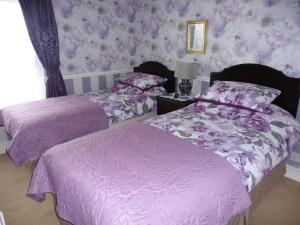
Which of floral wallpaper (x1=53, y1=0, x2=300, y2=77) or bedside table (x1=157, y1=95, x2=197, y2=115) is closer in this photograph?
floral wallpaper (x1=53, y1=0, x2=300, y2=77)

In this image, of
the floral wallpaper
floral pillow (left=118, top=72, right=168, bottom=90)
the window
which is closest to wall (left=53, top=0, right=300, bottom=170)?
the floral wallpaper

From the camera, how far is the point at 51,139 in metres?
2.50

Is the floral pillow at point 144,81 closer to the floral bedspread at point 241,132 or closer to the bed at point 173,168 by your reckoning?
the floral bedspread at point 241,132

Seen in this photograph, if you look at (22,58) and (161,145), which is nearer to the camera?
(161,145)

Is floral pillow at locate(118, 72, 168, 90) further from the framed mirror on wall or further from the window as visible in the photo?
the window

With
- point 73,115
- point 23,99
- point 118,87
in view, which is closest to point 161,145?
point 73,115

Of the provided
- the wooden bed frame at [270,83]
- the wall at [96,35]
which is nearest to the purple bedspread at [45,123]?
the wall at [96,35]

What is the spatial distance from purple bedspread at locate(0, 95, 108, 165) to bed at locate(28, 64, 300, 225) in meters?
0.69

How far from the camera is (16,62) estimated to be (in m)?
3.13

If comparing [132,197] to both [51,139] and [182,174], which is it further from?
[51,139]

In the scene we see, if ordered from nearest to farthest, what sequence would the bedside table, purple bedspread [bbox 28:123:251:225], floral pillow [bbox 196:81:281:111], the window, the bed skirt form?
1. purple bedspread [bbox 28:123:251:225]
2. the bed skirt
3. floral pillow [bbox 196:81:281:111]
4. the window
5. the bedside table

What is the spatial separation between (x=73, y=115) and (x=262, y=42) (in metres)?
2.32

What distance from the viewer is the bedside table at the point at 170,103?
3.08 meters

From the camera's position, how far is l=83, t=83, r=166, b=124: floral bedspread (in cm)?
306
